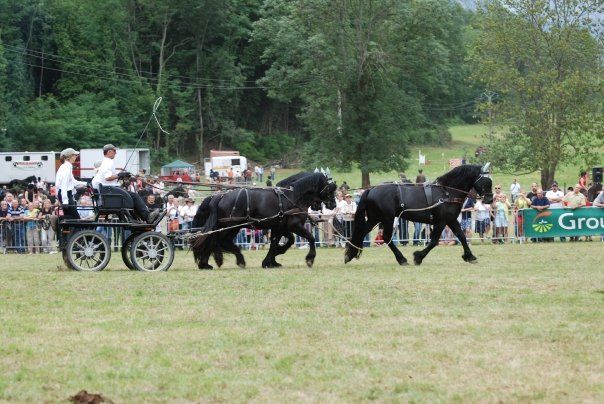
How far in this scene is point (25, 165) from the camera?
57.9m

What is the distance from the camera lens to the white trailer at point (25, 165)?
5778 centimetres

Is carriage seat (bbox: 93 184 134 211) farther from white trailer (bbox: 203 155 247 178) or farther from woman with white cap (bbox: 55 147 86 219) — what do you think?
white trailer (bbox: 203 155 247 178)

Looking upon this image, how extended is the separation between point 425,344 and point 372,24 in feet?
149

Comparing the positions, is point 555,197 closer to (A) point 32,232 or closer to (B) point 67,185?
(A) point 32,232

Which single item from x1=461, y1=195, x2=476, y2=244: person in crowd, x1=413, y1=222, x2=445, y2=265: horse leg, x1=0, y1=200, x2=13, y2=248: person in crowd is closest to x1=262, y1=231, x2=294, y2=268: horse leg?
x1=413, y1=222, x2=445, y2=265: horse leg

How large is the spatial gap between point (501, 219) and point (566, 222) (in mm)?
1787

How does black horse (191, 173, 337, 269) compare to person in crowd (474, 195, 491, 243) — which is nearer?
black horse (191, 173, 337, 269)

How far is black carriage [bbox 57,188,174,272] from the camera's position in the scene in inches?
698

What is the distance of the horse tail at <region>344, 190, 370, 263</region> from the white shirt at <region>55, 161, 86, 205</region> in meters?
5.11

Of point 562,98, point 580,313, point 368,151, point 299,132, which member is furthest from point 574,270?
point 299,132

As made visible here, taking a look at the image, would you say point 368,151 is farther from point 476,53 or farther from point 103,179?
point 103,179

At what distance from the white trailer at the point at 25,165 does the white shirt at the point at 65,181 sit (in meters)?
40.7

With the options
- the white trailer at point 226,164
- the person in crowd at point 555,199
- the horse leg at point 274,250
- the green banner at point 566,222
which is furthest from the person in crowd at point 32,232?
the white trailer at point 226,164

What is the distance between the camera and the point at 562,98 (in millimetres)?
45844
